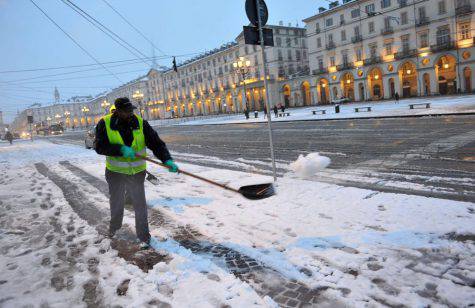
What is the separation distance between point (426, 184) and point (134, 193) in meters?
4.53

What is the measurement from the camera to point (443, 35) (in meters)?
44.8

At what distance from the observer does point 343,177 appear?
7.16 metres

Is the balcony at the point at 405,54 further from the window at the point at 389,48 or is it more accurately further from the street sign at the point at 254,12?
the street sign at the point at 254,12

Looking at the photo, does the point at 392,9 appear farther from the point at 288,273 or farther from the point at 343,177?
the point at 288,273

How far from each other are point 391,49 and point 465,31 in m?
9.34

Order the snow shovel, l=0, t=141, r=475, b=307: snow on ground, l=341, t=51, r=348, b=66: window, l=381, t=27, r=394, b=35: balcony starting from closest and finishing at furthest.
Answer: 1. l=0, t=141, r=475, b=307: snow on ground
2. the snow shovel
3. l=381, t=27, r=394, b=35: balcony
4. l=341, t=51, r=348, b=66: window

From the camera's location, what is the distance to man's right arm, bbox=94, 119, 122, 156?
4.22 metres

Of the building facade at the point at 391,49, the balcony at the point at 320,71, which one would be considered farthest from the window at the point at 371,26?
the balcony at the point at 320,71

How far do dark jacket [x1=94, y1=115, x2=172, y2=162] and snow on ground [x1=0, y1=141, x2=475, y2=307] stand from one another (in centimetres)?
116

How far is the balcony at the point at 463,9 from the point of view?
4159 cm

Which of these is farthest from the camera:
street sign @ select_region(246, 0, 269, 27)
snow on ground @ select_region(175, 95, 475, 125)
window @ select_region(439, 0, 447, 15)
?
window @ select_region(439, 0, 447, 15)

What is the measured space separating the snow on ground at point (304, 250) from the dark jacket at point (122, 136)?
45.5 inches

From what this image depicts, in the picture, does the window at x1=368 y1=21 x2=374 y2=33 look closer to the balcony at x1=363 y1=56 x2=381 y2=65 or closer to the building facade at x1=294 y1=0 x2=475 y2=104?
the building facade at x1=294 y1=0 x2=475 y2=104

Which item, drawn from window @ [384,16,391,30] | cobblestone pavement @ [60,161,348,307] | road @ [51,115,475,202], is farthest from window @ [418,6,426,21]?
cobblestone pavement @ [60,161,348,307]
